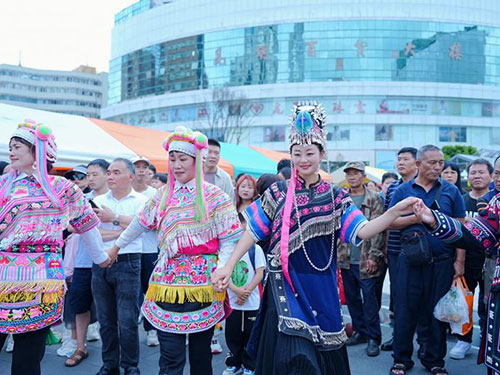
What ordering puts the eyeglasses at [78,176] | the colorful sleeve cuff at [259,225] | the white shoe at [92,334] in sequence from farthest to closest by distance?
the eyeglasses at [78,176] < the white shoe at [92,334] < the colorful sleeve cuff at [259,225]

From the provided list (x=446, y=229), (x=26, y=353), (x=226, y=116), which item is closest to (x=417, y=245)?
(x=446, y=229)

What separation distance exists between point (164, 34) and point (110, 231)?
56063 mm

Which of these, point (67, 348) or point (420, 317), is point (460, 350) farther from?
point (67, 348)

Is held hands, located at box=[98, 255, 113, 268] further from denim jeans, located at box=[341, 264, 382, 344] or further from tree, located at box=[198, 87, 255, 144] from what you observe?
tree, located at box=[198, 87, 255, 144]

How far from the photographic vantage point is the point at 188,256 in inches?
125

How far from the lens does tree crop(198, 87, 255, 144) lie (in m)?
43.1

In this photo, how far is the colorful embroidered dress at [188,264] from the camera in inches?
122

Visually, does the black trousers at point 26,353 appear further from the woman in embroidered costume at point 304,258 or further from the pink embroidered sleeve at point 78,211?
the woman in embroidered costume at point 304,258

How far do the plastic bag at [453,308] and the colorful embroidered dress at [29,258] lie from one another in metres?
3.22

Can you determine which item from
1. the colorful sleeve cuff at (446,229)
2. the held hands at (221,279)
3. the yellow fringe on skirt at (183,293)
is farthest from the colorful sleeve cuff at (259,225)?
the colorful sleeve cuff at (446,229)

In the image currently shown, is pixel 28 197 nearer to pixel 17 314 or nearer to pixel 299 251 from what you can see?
pixel 17 314

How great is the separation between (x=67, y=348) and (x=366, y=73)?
48.0 meters

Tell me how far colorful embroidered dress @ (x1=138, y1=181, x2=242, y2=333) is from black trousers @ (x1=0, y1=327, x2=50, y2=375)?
72 centimetres

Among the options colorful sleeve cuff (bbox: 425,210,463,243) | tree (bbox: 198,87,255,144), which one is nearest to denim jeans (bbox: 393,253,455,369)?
colorful sleeve cuff (bbox: 425,210,463,243)
